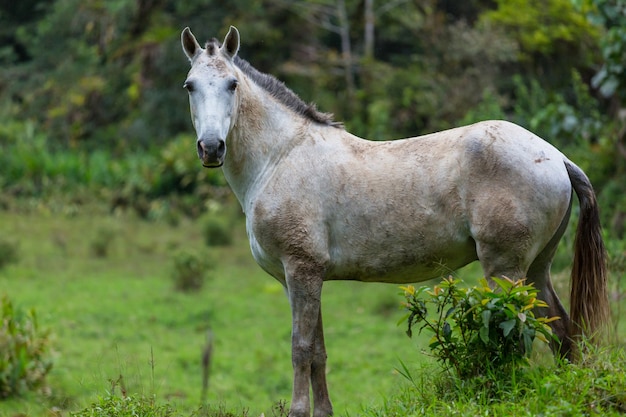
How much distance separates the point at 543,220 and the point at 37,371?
502cm

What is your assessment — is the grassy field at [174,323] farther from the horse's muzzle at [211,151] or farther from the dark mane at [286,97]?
the dark mane at [286,97]

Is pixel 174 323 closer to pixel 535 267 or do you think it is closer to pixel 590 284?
pixel 535 267

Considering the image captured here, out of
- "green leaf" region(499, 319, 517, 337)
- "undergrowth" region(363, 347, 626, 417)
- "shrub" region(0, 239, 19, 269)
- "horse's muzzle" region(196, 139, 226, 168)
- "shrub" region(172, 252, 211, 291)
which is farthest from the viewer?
"shrub" region(0, 239, 19, 269)

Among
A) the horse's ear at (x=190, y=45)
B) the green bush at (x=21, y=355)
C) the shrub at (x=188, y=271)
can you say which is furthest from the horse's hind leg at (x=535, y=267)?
the shrub at (x=188, y=271)

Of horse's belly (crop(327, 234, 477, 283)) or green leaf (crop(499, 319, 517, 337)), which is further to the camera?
horse's belly (crop(327, 234, 477, 283))

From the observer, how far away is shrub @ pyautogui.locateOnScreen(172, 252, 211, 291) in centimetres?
1152

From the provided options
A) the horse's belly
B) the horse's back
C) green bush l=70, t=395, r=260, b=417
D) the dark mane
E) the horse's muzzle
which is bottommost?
green bush l=70, t=395, r=260, b=417

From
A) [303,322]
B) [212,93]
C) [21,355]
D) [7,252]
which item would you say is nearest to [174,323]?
[21,355]

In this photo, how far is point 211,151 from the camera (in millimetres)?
4145

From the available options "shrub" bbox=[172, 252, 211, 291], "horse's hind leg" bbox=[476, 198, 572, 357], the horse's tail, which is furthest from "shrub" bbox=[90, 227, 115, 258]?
the horse's tail

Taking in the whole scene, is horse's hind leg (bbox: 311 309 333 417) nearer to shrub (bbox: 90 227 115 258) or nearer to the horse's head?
the horse's head

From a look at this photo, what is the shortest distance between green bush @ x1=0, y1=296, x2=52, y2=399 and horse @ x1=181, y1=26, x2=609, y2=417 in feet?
11.6

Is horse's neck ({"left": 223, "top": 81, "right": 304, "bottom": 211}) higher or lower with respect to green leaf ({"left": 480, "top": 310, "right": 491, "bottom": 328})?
higher

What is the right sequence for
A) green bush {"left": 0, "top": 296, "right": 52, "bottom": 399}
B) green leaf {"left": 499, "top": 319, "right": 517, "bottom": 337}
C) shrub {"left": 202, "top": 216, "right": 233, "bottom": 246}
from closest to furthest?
green leaf {"left": 499, "top": 319, "right": 517, "bottom": 337}, green bush {"left": 0, "top": 296, "right": 52, "bottom": 399}, shrub {"left": 202, "top": 216, "right": 233, "bottom": 246}
